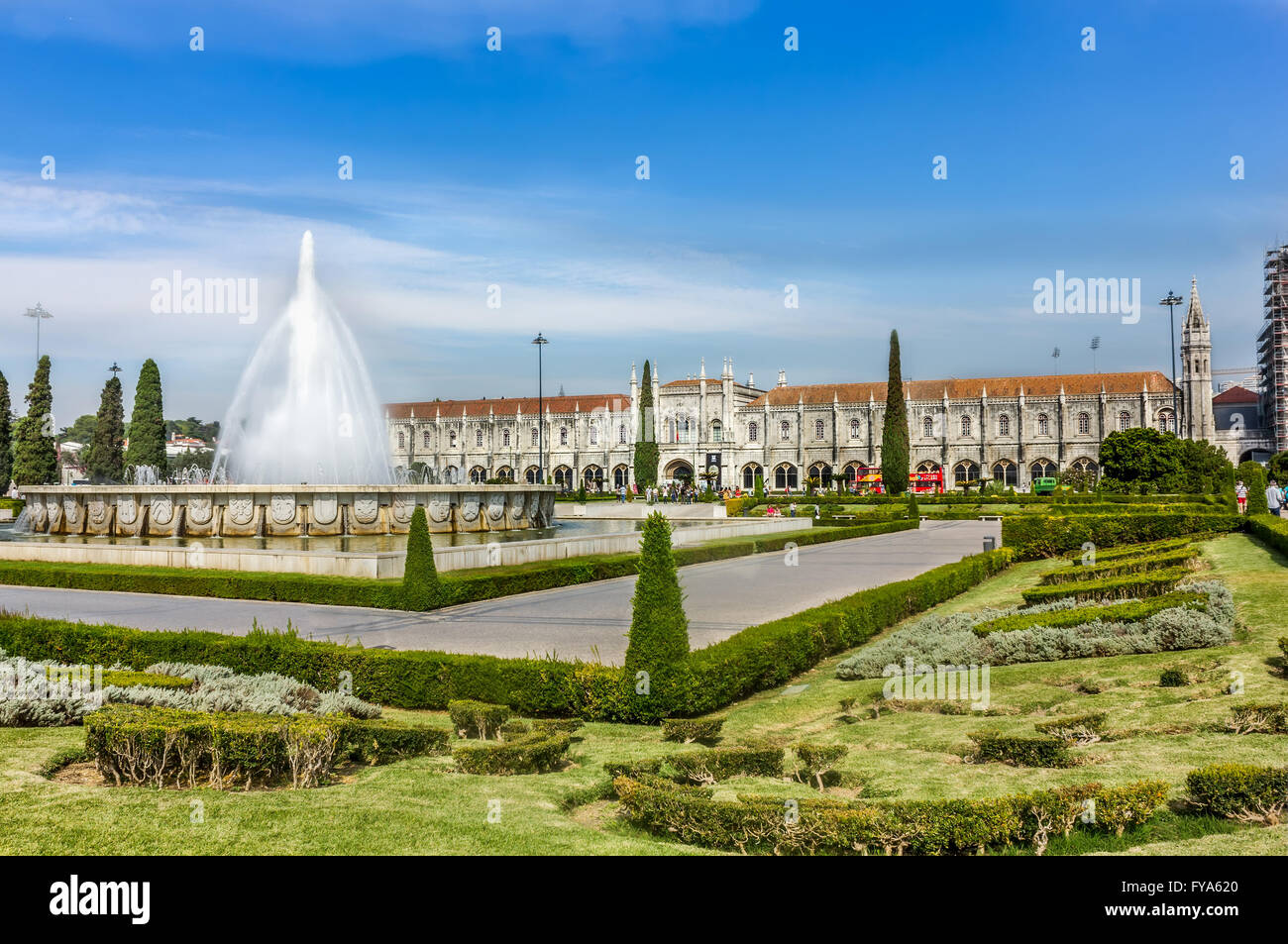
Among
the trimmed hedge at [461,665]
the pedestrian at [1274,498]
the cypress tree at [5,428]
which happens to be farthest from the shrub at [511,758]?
the cypress tree at [5,428]

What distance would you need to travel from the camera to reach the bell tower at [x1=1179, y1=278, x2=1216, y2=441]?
5828 centimetres

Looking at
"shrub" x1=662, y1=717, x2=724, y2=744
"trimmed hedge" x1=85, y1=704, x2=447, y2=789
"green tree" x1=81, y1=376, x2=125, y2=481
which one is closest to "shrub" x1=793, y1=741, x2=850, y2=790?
"shrub" x1=662, y1=717, x2=724, y2=744

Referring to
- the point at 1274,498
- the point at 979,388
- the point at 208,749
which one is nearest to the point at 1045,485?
the point at 979,388

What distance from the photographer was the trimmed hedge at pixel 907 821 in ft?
14.5

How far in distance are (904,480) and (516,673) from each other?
139 feet

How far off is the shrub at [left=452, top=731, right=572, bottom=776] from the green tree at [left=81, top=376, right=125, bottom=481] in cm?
5236

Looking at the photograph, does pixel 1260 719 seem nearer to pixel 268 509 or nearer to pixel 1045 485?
pixel 268 509

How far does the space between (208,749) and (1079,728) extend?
18.8 ft

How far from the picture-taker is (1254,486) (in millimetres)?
26922

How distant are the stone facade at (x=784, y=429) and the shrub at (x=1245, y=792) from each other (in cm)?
6078
